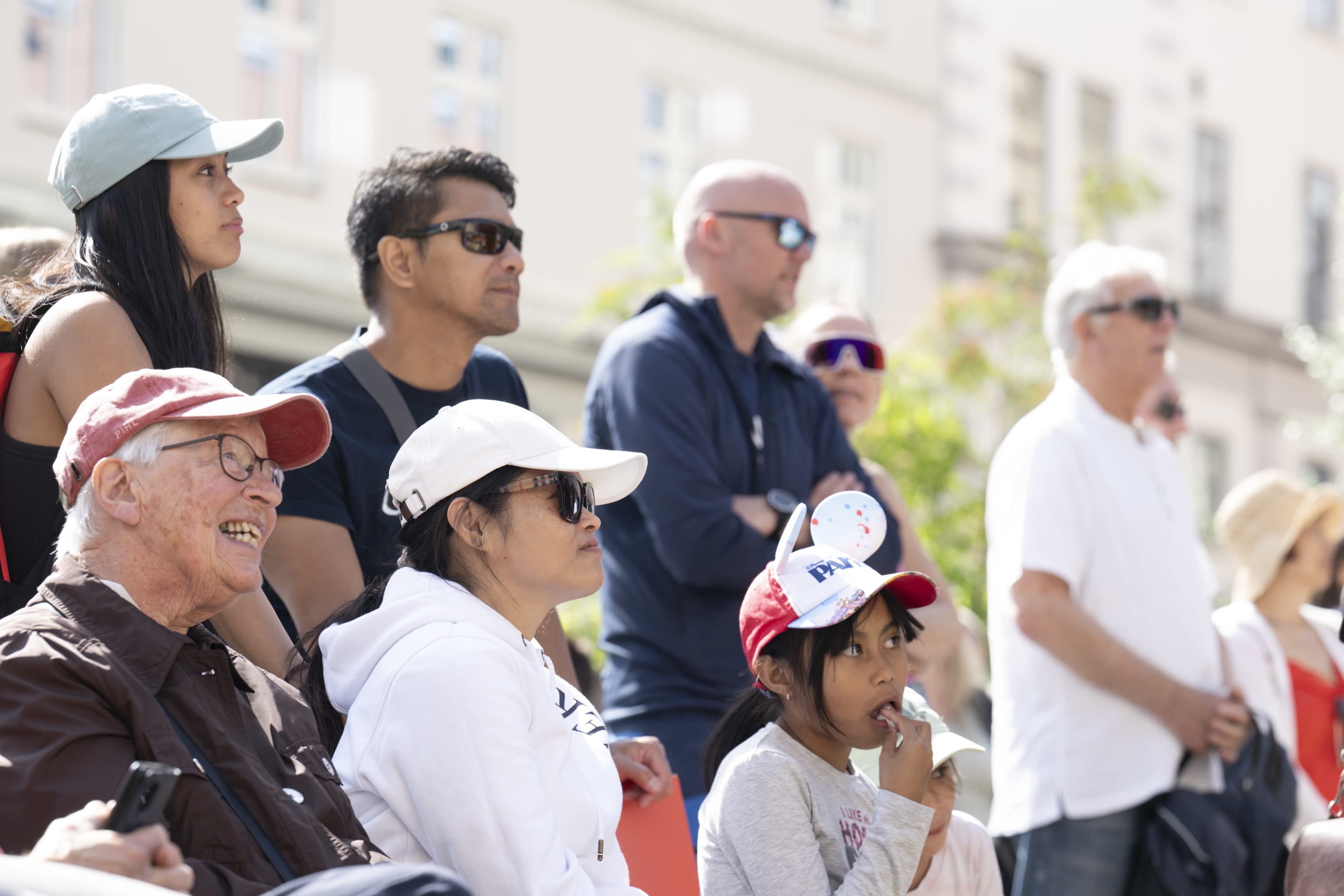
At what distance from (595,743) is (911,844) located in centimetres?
65

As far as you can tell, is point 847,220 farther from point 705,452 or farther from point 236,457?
point 236,457

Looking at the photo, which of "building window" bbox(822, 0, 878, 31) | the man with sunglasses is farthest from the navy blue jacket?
"building window" bbox(822, 0, 878, 31)

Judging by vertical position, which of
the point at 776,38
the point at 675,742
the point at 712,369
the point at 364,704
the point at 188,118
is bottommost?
the point at 675,742

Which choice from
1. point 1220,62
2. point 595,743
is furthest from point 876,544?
point 1220,62

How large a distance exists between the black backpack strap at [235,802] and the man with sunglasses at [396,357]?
1029 mm

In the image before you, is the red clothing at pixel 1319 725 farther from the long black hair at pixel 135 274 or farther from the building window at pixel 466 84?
the building window at pixel 466 84

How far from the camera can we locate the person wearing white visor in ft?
9.61

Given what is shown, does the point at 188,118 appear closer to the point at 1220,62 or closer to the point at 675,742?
the point at 675,742

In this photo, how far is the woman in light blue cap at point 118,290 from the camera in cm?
333

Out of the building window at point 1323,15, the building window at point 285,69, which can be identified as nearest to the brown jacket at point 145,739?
the building window at point 285,69

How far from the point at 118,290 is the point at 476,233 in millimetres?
1157

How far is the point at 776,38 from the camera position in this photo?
19766 mm

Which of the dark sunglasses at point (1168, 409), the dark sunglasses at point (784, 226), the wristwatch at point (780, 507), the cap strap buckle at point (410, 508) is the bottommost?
the wristwatch at point (780, 507)

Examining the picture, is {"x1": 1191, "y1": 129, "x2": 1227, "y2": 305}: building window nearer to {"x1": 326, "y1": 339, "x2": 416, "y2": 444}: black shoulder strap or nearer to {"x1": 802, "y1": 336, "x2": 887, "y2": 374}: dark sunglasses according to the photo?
{"x1": 802, "y1": 336, "x2": 887, "y2": 374}: dark sunglasses
